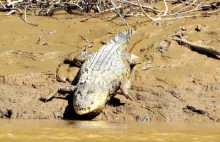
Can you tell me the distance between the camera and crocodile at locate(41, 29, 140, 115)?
24.3 ft

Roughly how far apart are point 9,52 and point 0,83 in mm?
922

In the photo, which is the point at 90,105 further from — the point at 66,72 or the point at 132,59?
the point at 132,59

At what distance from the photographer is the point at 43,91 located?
26.0ft

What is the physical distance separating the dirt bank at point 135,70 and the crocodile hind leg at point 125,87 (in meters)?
0.08

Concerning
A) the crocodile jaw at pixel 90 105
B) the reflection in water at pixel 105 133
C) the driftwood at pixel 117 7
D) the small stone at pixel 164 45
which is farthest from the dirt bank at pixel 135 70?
the reflection in water at pixel 105 133

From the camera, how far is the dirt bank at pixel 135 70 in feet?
24.6

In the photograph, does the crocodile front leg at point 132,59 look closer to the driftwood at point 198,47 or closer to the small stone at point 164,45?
the small stone at point 164,45

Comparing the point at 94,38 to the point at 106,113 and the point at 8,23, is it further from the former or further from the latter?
the point at 106,113

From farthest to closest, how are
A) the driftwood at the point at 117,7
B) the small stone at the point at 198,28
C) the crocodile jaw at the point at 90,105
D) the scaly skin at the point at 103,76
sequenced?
the driftwood at the point at 117,7, the small stone at the point at 198,28, the scaly skin at the point at 103,76, the crocodile jaw at the point at 90,105

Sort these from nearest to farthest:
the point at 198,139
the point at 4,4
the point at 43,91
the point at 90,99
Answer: the point at 198,139 → the point at 90,99 → the point at 43,91 → the point at 4,4

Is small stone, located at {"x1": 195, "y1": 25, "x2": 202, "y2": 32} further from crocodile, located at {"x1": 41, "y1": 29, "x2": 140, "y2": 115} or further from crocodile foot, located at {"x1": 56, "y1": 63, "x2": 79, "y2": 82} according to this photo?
crocodile foot, located at {"x1": 56, "y1": 63, "x2": 79, "y2": 82}

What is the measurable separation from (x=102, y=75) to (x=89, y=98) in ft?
2.67

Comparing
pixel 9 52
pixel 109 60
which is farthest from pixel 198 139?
pixel 9 52

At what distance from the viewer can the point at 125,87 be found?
7891 mm
